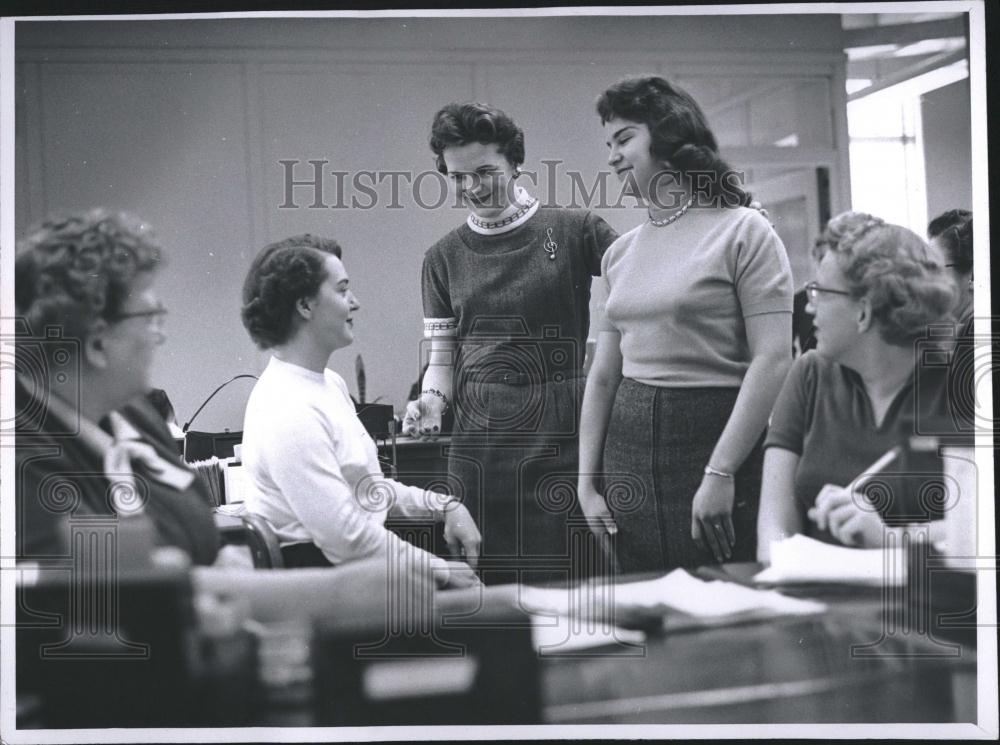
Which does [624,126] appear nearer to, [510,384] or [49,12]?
[510,384]

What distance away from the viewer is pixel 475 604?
3383 mm

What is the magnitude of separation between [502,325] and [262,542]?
88 cm

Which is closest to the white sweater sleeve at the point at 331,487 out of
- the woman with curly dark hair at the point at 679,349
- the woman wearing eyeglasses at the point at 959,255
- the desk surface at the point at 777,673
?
the desk surface at the point at 777,673

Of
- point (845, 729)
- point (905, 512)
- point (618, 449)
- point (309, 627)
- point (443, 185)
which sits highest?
point (443, 185)

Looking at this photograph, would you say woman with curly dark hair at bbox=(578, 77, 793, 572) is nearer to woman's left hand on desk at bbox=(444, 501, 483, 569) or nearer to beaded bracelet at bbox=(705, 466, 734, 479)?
→ beaded bracelet at bbox=(705, 466, 734, 479)

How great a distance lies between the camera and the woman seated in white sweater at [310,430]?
10.6 ft

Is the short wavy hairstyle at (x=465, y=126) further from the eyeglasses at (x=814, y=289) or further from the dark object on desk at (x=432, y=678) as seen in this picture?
the dark object on desk at (x=432, y=678)

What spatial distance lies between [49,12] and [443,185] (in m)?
1.22

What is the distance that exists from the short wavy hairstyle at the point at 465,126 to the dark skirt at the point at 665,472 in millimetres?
782

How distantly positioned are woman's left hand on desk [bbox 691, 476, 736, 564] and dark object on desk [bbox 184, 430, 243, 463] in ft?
4.18

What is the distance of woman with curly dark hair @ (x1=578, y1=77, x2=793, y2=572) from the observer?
10.8 feet

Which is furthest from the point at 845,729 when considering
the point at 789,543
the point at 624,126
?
the point at 624,126

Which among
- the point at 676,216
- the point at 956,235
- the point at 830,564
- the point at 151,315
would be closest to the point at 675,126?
→ the point at 676,216

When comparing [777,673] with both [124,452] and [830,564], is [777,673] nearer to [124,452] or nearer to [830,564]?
[830,564]
